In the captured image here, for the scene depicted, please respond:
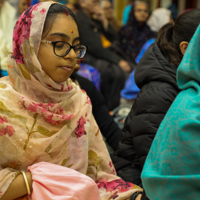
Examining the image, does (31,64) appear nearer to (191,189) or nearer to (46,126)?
(46,126)

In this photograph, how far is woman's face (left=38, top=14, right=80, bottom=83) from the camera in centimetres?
146

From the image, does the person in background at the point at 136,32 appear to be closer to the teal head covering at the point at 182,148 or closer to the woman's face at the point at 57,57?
the woman's face at the point at 57,57

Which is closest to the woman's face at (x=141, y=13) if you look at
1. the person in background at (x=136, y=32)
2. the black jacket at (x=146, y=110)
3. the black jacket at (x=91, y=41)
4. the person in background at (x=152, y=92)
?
the person in background at (x=136, y=32)

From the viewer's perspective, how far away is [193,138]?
1001 millimetres

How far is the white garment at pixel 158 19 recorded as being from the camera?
4.91 m

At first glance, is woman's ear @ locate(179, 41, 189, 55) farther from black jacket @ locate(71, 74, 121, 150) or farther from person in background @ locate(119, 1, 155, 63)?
person in background @ locate(119, 1, 155, 63)

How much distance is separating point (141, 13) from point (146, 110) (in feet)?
12.5

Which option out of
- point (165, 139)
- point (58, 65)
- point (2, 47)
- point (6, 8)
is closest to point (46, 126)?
point (58, 65)

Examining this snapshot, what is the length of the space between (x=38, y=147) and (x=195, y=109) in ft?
2.30

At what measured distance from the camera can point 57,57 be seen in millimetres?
1456

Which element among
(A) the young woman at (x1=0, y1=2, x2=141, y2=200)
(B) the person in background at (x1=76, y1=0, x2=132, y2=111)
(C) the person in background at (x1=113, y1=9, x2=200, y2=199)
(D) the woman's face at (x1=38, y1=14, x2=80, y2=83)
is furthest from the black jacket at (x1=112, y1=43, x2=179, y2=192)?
(B) the person in background at (x1=76, y1=0, x2=132, y2=111)

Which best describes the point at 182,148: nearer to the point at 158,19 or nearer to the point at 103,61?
the point at 103,61

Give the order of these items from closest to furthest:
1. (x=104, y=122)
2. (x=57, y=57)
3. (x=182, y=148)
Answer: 1. (x=182, y=148)
2. (x=57, y=57)
3. (x=104, y=122)

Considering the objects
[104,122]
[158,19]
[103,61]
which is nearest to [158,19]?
[158,19]
